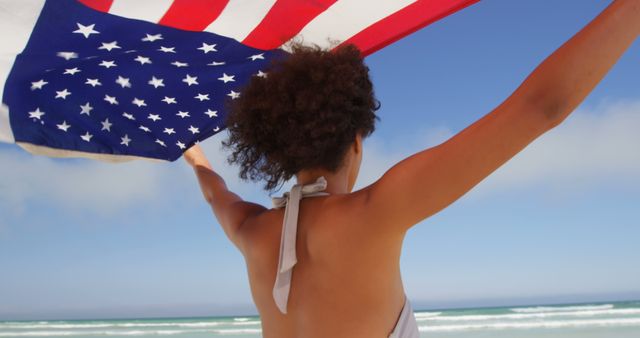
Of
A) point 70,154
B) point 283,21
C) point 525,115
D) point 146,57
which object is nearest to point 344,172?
point 525,115

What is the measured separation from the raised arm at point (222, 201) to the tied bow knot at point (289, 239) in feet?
0.96

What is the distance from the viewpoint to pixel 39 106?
238 cm

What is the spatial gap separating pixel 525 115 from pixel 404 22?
133 centimetres

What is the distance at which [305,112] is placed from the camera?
138cm

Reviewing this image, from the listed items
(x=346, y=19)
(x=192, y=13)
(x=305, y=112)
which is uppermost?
(x=346, y=19)

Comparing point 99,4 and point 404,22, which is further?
point 404,22

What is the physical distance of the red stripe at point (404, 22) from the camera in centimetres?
207

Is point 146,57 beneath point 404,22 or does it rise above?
beneath

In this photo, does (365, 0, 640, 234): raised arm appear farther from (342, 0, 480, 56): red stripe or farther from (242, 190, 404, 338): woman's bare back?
(342, 0, 480, 56): red stripe

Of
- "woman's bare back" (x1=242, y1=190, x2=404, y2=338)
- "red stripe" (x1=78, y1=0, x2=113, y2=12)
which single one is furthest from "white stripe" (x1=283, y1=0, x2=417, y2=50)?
"woman's bare back" (x1=242, y1=190, x2=404, y2=338)

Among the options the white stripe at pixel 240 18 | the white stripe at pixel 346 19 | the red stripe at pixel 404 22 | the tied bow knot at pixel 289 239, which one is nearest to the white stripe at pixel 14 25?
the white stripe at pixel 240 18

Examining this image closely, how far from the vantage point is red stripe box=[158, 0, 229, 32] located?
208 centimetres

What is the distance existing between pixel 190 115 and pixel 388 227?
1.56 meters

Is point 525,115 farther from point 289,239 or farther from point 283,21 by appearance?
point 283,21
